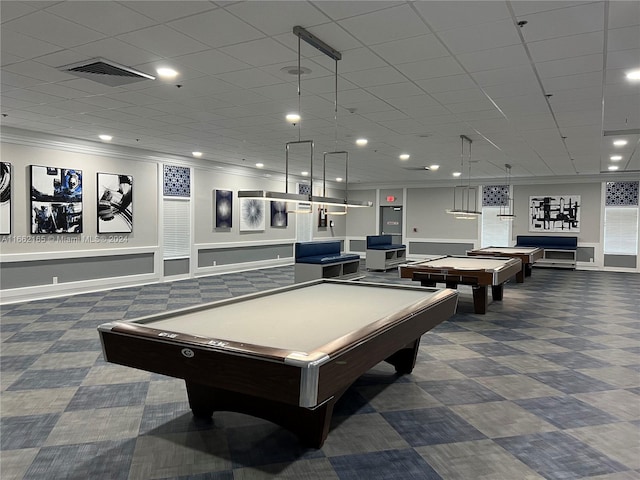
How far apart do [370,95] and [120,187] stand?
595 cm

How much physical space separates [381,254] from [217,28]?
930 cm

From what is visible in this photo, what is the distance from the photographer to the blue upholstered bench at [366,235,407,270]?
480 inches

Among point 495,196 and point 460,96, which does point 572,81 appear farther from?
point 495,196

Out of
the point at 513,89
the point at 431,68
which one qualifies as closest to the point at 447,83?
the point at 431,68

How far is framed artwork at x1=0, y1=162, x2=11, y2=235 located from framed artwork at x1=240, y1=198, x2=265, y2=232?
18.7 feet

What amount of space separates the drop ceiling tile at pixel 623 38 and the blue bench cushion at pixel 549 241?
35.7ft

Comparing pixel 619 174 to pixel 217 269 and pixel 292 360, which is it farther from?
pixel 292 360

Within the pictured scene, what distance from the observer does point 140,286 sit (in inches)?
361

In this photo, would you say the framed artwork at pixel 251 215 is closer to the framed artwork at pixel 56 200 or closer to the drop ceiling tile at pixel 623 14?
the framed artwork at pixel 56 200

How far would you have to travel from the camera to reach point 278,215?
1354cm

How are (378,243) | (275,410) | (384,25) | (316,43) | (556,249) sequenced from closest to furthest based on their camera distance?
(275,410) → (384,25) → (316,43) → (378,243) → (556,249)

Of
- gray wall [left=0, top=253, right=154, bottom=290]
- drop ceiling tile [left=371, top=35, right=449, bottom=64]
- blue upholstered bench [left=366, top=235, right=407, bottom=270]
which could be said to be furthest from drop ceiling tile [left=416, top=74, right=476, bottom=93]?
blue upholstered bench [left=366, top=235, right=407, bottom=270]

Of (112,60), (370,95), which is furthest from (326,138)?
(112,60)

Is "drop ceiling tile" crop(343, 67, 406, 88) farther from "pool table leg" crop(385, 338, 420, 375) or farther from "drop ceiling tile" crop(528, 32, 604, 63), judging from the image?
"pool table leg" crop(385, 338, 420, 375)
